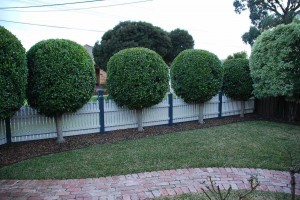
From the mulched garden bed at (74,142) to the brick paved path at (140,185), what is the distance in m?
1.72

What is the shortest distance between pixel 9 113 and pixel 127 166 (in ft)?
10.3

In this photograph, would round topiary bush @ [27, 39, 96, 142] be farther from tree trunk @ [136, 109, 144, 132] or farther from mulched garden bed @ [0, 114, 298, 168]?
tree trunk @ [136, 109, 144, 132]

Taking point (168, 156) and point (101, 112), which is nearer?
point (168, 156)

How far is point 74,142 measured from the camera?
7.56 metres

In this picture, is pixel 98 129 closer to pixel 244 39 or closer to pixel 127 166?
pixel 127 166

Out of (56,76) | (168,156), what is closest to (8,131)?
(56,76)

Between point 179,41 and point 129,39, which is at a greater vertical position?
point 179,41

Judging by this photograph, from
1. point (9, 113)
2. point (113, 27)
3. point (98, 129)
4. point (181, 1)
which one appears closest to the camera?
point (9, 113)

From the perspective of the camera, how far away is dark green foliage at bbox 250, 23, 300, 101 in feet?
31.6

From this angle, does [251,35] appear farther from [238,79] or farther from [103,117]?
[103,117]

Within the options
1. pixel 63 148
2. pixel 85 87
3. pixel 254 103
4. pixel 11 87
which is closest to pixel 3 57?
pixel 11 87

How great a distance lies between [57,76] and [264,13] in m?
27.1

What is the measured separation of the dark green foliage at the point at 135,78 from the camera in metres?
8.09

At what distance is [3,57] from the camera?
5488 millimetres
